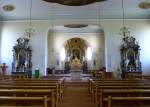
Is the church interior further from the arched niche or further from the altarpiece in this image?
the arched niche

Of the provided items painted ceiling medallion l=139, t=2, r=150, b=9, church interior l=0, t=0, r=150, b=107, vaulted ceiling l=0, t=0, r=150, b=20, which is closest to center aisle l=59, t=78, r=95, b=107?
church interior l=0, t=0, r=150, b=107

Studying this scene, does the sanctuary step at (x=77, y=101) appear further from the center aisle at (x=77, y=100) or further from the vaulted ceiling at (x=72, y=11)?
the vaulted ceiling at (x=72, y=11)

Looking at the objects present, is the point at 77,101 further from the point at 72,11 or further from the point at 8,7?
the point at 8,7

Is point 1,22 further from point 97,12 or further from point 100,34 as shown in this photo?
point 100,34

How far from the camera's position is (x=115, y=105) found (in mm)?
5336

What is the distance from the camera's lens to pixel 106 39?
19.4 m

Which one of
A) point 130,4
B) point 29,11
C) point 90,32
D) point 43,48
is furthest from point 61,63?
point 130,4

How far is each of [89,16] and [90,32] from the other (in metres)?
7.56

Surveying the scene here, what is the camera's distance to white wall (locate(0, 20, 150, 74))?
751 inches

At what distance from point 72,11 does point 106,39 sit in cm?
349

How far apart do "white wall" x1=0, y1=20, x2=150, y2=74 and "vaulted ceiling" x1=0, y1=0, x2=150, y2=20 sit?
0.42 meters

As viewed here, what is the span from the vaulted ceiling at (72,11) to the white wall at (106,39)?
1.37ft

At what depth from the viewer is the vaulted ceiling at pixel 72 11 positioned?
56.2 ft

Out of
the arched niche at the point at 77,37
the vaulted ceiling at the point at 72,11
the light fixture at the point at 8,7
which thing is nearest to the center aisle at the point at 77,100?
the vaulted ceiling at the point at 72,11
